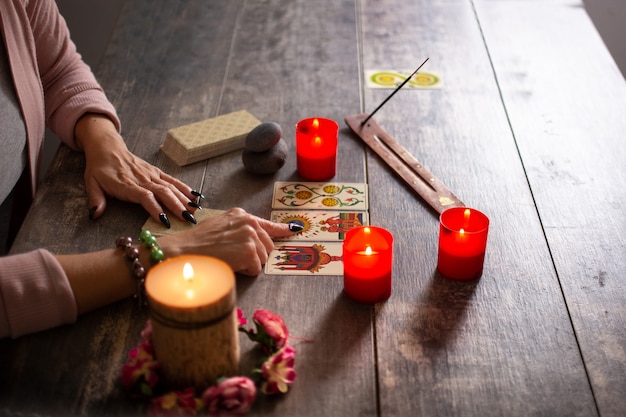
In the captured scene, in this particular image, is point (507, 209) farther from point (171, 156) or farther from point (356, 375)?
point (171, 156)

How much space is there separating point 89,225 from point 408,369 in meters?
0.63

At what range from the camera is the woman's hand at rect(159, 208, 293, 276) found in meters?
1.19

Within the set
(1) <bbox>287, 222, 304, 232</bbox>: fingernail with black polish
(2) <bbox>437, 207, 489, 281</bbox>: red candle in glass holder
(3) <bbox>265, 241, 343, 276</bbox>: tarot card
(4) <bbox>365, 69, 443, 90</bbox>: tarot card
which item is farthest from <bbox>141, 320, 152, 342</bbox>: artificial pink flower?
(4) <bbox>365, 69, 443, 90</bbox>: tarot card

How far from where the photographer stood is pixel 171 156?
1.55 meters

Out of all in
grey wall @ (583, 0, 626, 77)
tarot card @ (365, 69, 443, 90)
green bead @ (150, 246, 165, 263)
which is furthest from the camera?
grey wall @ (583, 0, 626, 77)

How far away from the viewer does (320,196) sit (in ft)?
4.70

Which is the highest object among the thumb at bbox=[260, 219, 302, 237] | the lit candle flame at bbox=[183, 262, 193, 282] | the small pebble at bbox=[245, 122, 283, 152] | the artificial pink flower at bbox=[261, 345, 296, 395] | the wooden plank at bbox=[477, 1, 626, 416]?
the lit candle flame at bbox=[183, 262, 193, 282]

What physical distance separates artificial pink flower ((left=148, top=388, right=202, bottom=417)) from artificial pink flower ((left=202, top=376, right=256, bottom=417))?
0.05ft

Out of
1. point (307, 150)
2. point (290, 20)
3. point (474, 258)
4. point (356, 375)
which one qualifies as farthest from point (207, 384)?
point (290, 20)

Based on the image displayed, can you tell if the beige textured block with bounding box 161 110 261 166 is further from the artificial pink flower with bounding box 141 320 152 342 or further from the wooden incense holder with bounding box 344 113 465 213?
the artificial pink flower with bounding box 141 320 152 342

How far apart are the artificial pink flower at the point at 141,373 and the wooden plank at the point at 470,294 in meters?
0.30

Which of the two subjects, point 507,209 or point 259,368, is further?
point 507,209

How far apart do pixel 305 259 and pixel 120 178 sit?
406 mm

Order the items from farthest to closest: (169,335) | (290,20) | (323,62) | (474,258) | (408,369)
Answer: (290,20) < (323,62) < (474,258) < (408,369) < (169,335)
